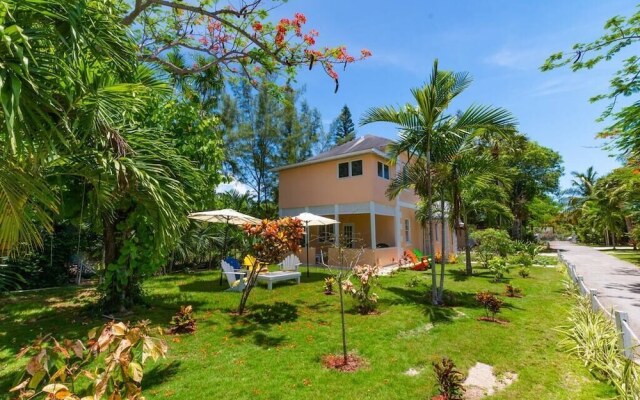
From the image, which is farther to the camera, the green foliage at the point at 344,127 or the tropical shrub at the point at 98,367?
the green foliage at the point at 344,127

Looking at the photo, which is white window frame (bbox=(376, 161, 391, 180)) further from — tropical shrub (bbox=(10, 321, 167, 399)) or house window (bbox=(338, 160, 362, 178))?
tropical shrub (bbox=(10, 321, 167, 399))

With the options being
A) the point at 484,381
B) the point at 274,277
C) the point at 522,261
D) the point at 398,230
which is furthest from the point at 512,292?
the point at 398,230

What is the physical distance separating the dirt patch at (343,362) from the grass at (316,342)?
5.8 inches

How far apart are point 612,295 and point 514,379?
9.33 metres

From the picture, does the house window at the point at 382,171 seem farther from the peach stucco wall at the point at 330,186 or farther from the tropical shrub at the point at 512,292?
the tropical shrub at the point at 512,292

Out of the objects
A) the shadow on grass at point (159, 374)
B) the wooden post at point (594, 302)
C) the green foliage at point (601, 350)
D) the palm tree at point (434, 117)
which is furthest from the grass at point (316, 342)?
the palm tree at point (434, 117)

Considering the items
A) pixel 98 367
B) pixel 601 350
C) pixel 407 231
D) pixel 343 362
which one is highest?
pixel 407 231

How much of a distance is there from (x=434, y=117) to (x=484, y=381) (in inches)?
265

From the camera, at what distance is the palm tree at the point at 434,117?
9.03 metres

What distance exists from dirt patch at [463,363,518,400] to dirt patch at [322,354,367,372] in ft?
5.28

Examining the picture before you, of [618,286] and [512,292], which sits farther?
[618,286]

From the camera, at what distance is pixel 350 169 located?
19.1 meters

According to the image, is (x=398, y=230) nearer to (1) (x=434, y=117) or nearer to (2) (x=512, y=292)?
(2) (x=512, y=292)

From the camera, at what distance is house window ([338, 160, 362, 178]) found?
18.7 metres
